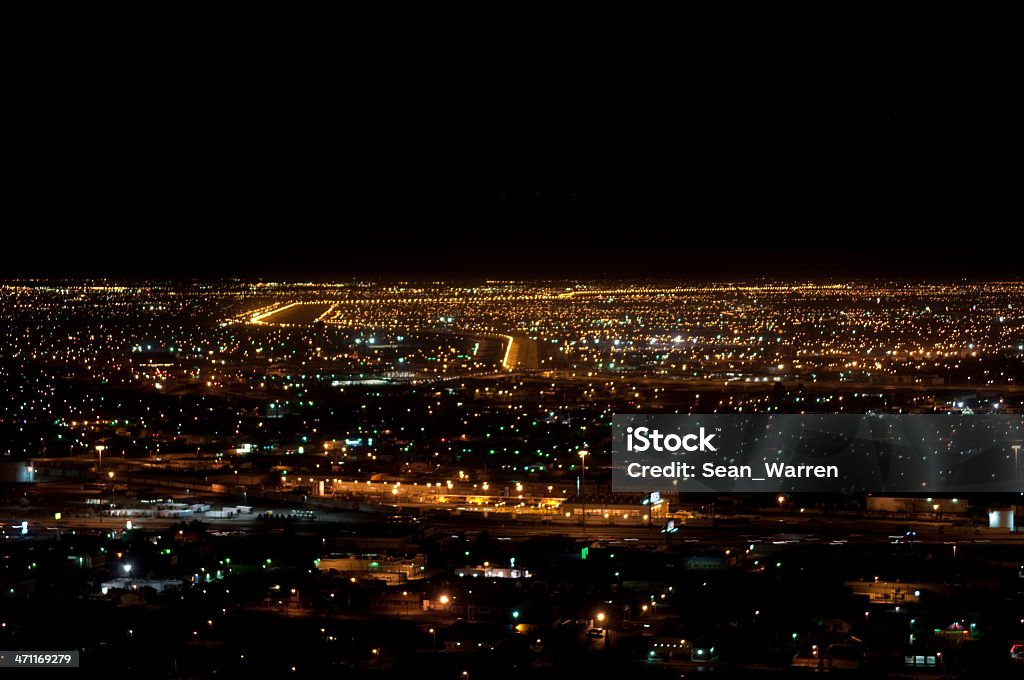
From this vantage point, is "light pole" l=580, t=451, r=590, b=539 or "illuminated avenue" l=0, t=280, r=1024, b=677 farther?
"light pole" l=580, t=451, r=590, b=539

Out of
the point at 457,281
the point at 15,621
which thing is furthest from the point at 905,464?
the point at 457,281

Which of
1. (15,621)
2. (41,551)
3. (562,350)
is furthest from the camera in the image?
(562,350)

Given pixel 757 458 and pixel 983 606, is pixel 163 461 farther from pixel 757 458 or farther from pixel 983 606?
pixel 983 606

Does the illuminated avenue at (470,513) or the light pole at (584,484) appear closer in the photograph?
the illuminated avenue at (470,513)

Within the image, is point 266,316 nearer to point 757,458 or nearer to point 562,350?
point 562,350

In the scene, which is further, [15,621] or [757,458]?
[757,458]

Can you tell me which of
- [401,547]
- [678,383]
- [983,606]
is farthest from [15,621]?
[678,383]

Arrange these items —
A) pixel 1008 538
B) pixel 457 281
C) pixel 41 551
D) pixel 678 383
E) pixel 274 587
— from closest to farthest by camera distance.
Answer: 1. pixel 274 587
2. pixel 41 551
3. pixel 1008 538
4. pixel 678 383
5. pixel 457 281

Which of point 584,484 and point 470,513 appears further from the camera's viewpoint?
point 584,484

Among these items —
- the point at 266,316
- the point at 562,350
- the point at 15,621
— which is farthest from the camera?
Answer: the point at 266,316
